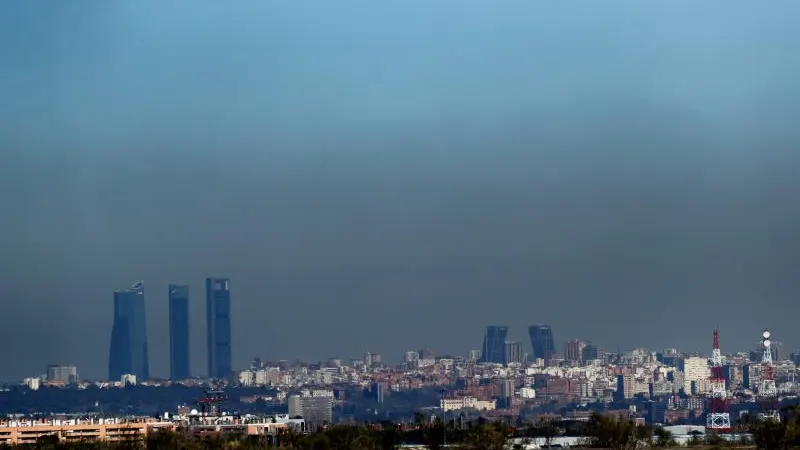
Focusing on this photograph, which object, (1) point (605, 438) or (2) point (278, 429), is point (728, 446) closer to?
(1) point (605, 438)

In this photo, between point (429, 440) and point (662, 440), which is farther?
point (662, 440)

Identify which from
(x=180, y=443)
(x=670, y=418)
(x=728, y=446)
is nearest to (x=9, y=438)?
(x=180, y=443)

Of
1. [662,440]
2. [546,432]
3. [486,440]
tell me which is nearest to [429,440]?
[486,440]

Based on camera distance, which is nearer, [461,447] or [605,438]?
[461,447]

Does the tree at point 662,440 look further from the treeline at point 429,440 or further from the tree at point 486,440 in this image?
the tree at point 486,440

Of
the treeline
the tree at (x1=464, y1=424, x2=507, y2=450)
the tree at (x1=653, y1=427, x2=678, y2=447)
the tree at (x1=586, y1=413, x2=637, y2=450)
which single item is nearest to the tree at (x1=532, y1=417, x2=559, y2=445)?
the tree at (x1=653, y1=427, x2=678, y2=447)

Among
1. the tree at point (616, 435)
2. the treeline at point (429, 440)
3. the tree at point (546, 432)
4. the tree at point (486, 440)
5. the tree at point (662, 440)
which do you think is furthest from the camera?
the tree at point (546, 432)

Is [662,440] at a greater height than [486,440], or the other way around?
[486,440]

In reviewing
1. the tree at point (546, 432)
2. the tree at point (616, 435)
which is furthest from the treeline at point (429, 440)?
the tree at point (546, 432)

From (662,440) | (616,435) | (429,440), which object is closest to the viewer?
(616,435)

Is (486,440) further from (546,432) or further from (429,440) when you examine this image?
(546,432)

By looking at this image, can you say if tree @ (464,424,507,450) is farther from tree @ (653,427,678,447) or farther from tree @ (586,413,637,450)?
tree @ (653,427,678,447)
